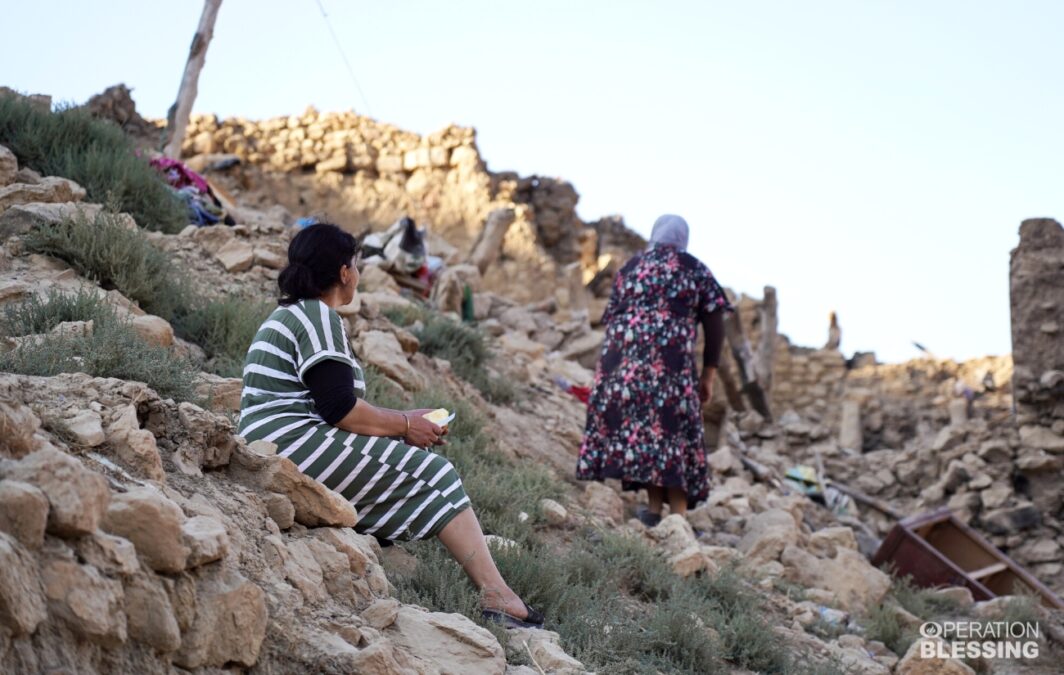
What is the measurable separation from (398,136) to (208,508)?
1304 cm

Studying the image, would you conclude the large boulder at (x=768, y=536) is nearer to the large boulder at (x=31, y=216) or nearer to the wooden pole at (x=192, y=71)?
the large boulder at (x=31, y=216)

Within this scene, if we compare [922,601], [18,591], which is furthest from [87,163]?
[922,601]

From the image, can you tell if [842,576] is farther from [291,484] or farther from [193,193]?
[193,193]

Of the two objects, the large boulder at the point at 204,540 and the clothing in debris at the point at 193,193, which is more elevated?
the clothing in debris at the point at 193,193

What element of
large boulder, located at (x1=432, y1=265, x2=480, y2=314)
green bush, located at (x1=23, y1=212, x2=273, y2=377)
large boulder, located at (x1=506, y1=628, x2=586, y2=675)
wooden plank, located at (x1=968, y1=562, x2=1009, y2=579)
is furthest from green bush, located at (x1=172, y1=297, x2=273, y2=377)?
wooden plank, located at (x1=968, y1=562, x2=1009, y2=579)

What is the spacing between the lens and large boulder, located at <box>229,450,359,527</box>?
8.91 feet

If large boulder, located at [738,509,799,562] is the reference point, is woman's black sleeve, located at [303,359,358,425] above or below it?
above

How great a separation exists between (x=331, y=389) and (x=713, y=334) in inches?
122

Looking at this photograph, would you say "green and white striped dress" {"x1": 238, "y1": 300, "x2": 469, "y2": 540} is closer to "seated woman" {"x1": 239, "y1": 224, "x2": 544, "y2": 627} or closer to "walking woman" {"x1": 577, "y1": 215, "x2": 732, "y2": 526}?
"seated woman" {"x1": 239, "y1": 224, "x2": 544, "y2": 627}

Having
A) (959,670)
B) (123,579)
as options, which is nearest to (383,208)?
(959,670)

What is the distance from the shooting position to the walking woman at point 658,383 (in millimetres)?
5496

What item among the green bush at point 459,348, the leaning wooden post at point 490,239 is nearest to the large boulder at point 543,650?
the green bush at point 459,348

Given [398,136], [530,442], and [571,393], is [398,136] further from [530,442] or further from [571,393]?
[530,442]
